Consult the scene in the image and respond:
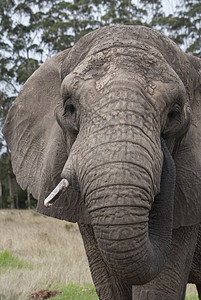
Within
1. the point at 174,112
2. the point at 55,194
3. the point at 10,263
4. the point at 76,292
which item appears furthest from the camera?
the point at 10,263

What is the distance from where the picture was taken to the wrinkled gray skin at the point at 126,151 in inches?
62.0

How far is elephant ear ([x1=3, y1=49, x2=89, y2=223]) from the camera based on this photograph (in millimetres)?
2316

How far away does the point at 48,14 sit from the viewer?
2108 centimetres

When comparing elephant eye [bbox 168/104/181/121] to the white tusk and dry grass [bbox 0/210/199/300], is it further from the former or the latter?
dry grass [bbox 0/210/199/300]

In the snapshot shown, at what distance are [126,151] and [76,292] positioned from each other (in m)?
3.34

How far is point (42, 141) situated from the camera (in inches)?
108

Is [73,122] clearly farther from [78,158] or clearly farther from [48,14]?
[48,14]

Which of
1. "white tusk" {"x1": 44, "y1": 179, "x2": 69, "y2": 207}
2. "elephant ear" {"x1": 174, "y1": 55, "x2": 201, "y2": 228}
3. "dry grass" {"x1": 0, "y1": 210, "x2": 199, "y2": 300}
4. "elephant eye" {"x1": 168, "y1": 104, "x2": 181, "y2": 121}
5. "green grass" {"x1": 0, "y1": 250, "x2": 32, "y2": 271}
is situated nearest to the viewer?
"white tusk" {"x1": 44, "y1": 179, "x2": 69, "y2": 207}

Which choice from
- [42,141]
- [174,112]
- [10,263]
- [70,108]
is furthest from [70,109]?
[10,263]

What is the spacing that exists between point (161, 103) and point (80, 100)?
308 mm

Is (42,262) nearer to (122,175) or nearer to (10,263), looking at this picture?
(10,263)

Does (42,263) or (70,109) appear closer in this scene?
(70,109)

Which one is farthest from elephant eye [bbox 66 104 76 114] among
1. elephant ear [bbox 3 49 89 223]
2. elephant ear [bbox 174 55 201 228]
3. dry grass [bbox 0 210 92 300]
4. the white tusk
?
dry grass [bbox 0 210 92 300]

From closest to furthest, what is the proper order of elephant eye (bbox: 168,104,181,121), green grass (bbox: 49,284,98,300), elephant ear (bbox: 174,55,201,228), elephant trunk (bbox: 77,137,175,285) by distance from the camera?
1. elephant trunk (bbox: 77,137,175,285)
2. elephant eye (bbox: 168,104,181,121)
3. elephant ear (bbox: 174,55,201,228)
4. green grass (bbox: 49,284,98,300)
